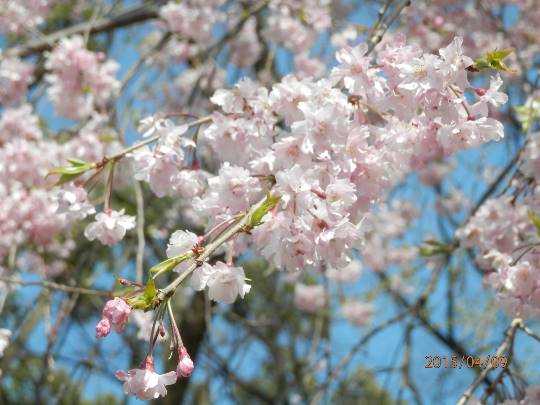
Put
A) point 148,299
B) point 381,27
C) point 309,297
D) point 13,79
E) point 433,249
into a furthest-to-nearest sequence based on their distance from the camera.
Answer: point 309,297 → point 13,79 → point 433,249 → point 381,27 → point 148,299

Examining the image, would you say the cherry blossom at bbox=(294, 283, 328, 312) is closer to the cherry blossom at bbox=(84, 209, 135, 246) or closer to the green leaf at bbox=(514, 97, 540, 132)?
the green leaf at bbox=(514, 97, 540, 132)

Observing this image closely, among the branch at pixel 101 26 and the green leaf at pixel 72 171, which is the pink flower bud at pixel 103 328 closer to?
the green leaf at pixel 72 171

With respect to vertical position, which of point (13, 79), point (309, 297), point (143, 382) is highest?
point (13, 79)

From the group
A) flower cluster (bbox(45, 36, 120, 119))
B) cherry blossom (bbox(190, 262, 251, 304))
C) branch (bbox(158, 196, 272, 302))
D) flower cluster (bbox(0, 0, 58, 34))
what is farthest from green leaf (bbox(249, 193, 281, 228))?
flower cluster (bbox(0, 0, 58, 34))

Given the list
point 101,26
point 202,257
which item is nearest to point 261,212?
point 202,257

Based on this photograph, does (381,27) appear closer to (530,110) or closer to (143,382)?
(530,110)

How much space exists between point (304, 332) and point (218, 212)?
5098 millimetres

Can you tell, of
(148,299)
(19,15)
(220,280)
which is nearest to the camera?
(148,299)

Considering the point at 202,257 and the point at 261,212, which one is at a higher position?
the point at 261,212

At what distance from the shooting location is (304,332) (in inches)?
254

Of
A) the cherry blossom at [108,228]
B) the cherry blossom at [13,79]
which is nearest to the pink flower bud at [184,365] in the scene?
the cherry blossom at [108,228]

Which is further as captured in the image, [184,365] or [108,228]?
[108,228]

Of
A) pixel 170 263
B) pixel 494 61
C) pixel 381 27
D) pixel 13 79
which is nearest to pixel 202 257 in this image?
pixel 170 263

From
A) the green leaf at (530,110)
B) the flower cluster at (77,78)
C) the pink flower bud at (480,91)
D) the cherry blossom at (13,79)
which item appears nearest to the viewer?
the pink flower bud at (480,91)
